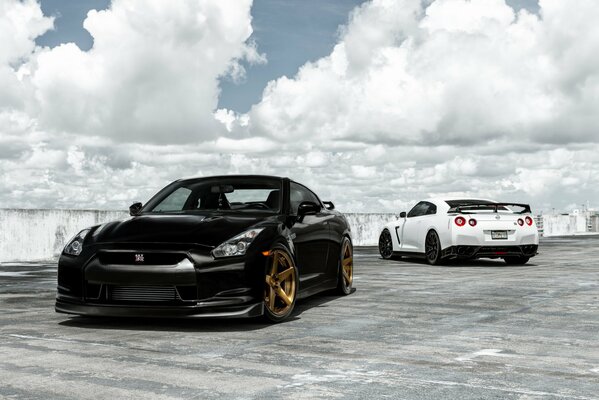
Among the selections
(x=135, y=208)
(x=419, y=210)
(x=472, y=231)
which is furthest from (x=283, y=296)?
(x=419, y=210)

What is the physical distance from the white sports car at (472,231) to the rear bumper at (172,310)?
919cm

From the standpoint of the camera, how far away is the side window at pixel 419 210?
16.8 metres

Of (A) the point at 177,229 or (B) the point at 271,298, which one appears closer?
(A) the point at 177,229

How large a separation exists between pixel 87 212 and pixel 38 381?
600 inches

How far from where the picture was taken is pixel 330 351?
577 centimetres

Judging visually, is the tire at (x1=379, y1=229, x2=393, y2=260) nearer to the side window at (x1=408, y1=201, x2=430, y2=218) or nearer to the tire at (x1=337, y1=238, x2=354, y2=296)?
the side window at (x1=408, y1=201, x2=430, y2=218)

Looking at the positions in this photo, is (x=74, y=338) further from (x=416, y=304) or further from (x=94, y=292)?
(x=416, y=304)

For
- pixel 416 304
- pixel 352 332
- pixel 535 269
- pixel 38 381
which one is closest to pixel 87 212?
pixel 535 269

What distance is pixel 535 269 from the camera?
1491 cm

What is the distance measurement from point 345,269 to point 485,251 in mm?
6568

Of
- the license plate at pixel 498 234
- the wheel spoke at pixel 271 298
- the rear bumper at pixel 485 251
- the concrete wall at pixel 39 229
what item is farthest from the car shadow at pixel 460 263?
the wheel spoke at pixel 271 298

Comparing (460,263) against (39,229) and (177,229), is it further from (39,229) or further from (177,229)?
(177,229)

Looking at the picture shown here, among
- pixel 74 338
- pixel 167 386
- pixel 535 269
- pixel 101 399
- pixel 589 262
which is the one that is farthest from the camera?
pixel 589 262

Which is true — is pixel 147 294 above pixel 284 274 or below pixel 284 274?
below
